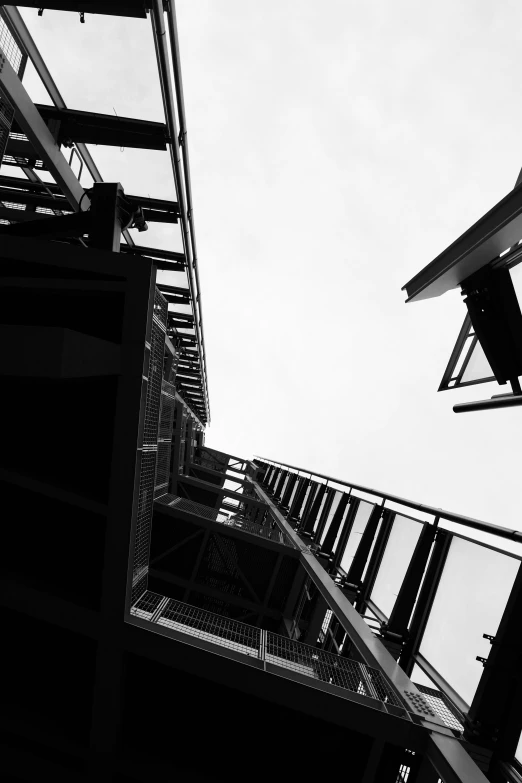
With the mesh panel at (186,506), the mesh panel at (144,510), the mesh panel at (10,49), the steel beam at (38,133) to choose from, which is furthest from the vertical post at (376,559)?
the mesh panel at (10,49)

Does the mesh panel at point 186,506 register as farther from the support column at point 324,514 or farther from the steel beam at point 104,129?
the steel beam at point 104,129

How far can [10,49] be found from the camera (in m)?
6.50

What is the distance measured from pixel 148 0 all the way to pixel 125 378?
15.1 feet

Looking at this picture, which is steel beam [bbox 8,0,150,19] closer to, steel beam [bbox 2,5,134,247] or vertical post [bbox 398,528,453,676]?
steel beam [bbox 2,5,134,247]

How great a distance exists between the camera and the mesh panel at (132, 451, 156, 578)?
5.81 metres

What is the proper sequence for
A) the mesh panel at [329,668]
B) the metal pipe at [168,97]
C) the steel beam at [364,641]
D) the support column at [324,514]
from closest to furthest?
1. the mesh panel at [329,668]
2. the steel beam at [364,641]
3. the metal pipe at [168,97]
4. the support column at [324,514]

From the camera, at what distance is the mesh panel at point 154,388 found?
5891mm

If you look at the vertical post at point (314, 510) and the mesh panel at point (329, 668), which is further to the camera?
the vertical post at point (314, 510)

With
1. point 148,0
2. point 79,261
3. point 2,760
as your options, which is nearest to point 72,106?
point 148,0

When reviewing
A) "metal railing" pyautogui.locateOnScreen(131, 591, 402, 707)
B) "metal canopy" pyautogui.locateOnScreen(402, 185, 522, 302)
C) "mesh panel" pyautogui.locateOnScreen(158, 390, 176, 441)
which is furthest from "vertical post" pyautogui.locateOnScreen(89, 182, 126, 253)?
"mesh panel" pyautogui.locateOnScreen(158, 390, 176, 441)

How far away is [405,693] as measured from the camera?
526cm

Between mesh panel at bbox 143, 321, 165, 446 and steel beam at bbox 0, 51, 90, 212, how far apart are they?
6.84 ft

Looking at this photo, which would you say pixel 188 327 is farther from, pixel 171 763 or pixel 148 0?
pixel 171 763

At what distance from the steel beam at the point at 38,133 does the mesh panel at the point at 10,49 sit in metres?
0.13
